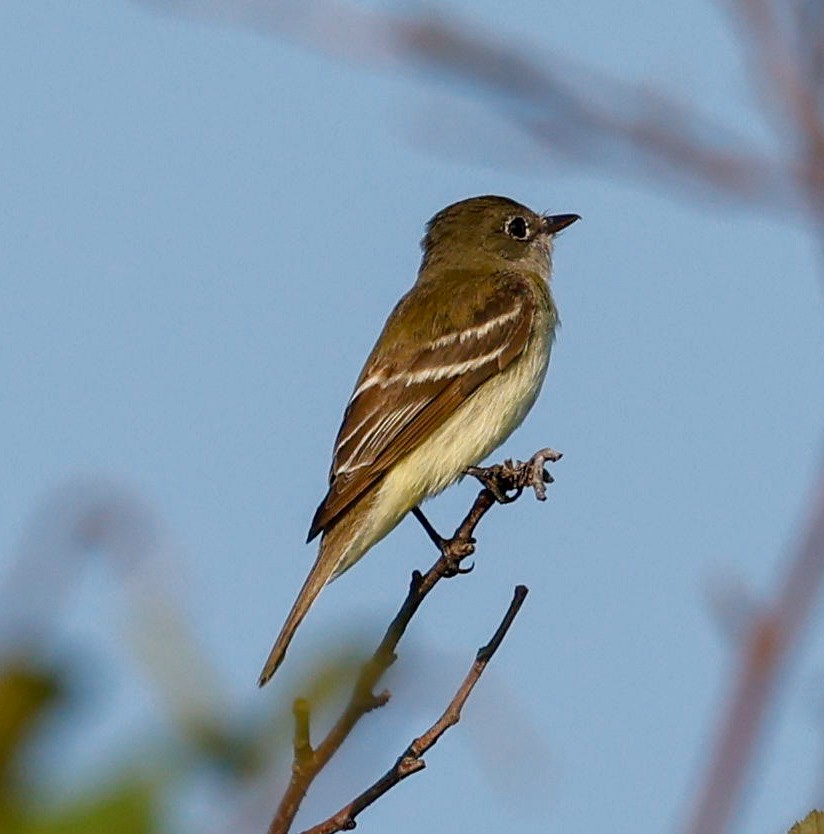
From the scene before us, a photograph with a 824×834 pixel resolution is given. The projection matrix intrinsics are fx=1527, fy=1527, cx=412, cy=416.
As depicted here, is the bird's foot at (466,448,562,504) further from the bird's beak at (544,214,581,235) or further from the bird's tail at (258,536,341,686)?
the bird's beak at (544,214,581,235)

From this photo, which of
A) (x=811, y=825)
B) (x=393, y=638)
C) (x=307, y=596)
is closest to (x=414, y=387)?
(x=307, y=596)

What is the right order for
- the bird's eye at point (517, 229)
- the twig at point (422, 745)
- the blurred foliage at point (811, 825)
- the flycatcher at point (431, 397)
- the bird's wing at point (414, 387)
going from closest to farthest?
the blurred foliage at point (811, 825), the twig at point (422, 745), the flycatcher at point (431, 397), the bird's wing at point (414, 387), the bird's eye at point (517, 229)

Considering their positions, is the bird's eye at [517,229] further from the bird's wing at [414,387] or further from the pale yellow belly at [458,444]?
the pale yellow belly at [458,444]

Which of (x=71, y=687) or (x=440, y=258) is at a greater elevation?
(x=440, y=258)

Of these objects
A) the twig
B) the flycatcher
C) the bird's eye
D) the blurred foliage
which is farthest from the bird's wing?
the blurred foliage

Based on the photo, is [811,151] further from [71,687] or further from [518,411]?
[518,411]

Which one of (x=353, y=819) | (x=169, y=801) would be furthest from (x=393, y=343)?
(x=169, y=801)

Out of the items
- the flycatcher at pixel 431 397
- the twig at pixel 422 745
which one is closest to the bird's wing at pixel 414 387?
the flycatcher at pixel 431 397

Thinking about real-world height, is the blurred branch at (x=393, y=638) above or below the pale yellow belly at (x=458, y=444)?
below
